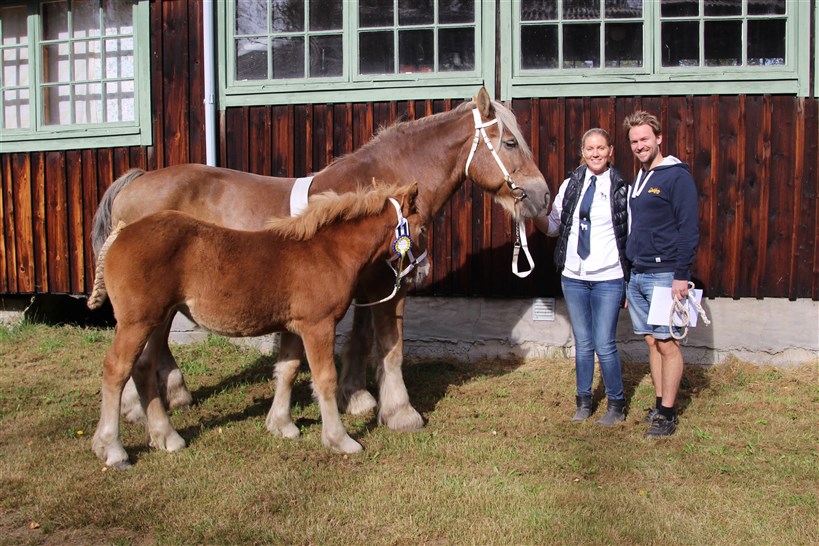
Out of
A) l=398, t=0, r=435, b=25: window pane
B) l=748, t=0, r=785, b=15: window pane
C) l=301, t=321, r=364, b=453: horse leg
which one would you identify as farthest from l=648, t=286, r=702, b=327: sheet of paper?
l=398, t=0, r=435, b=25: window pane

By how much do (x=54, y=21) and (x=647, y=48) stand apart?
6449 mm

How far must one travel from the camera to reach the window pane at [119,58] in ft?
25.5

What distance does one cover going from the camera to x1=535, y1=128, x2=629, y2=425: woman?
16.0 feet

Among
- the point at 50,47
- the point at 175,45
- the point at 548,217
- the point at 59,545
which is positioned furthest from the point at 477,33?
the point at 59,545

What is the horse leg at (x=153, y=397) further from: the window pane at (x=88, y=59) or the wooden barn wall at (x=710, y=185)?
the window pane at (x=88, y=59)

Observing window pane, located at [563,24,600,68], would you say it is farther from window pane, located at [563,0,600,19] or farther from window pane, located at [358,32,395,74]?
window pane, located at [358,32,395,74]

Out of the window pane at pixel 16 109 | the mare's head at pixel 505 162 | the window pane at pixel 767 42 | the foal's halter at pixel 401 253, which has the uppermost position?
the window pane at pixel 767 42

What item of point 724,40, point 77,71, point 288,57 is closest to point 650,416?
point 724,40

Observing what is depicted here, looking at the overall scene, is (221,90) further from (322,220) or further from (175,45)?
(322,220)

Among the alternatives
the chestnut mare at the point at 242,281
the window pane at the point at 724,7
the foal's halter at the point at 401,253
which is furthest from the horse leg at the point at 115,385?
the window pane at the point at 724,7

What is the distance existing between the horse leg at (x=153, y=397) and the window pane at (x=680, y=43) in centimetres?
540

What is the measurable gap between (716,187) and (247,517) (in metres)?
5.46

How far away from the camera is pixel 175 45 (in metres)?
7.50

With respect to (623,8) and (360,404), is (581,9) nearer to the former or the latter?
(623,8)
